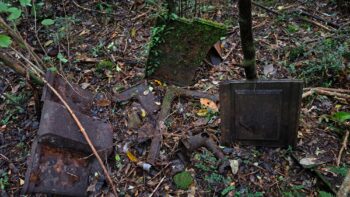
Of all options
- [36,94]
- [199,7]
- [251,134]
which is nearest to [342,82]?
[251,134]

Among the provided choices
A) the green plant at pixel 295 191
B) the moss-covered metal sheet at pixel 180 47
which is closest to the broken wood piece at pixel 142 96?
the moss-covered metal sheet at pixel 180 47

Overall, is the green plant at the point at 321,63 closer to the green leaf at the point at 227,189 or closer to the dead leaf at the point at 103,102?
the green leaf at the point at 227,189

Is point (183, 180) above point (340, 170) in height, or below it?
below

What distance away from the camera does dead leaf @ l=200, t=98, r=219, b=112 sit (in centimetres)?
378

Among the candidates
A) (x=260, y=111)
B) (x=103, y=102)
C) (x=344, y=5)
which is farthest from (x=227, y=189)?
(x=344, y=5)

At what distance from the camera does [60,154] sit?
302 centimetres

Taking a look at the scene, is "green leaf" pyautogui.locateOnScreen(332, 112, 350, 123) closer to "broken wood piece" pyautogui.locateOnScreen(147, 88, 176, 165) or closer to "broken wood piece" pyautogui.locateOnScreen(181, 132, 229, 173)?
"broken wood piece" pyautogui.locateOnScreen(181, 132, 229, 173)

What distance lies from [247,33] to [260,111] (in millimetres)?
796

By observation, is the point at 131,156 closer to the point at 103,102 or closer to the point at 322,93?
the point at 103,102

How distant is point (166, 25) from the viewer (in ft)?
13.3

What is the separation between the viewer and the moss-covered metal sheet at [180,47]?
399 centimetres

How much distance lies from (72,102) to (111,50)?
54.2 inches

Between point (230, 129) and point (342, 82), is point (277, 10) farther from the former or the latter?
point (230, 129)

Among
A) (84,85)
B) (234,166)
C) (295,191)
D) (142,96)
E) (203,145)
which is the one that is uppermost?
(84,85)
